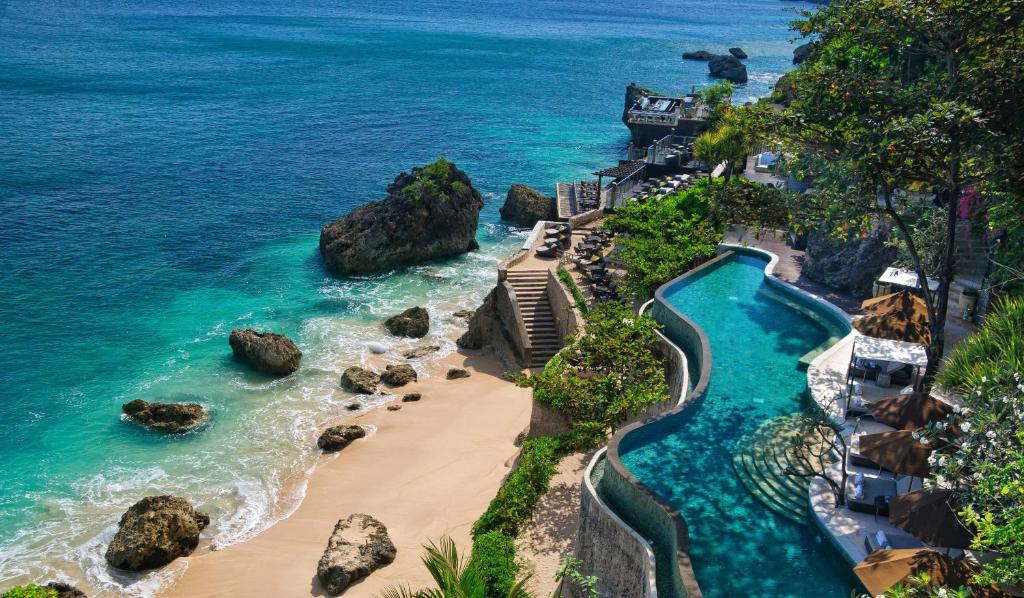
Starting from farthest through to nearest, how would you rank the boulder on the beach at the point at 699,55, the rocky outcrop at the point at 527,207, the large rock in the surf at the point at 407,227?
1. the boulder on the beach at the point at 699,55
2. the rocky outcrop at the point at 527,207
3. the large rock in the surf at the point at 407,227

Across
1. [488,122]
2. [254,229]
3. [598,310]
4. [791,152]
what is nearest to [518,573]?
[598,310]

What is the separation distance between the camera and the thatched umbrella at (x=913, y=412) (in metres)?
18.6

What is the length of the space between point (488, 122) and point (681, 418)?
249 feet

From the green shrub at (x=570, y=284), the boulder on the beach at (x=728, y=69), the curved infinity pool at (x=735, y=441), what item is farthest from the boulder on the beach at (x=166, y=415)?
the boulder on the beach at (x=728, y=69)

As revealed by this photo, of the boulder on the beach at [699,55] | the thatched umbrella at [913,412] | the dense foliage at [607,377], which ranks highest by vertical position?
the thatched umbrella at [913,412]

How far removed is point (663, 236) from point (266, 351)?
62.4 feet

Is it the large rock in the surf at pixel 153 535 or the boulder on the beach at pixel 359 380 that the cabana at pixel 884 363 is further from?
the large rock in the surf at pixel 153 535

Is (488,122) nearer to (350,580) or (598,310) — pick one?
(598,310)

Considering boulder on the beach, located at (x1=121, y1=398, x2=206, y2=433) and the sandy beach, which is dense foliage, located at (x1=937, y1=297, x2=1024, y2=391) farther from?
boulder on the beach, located at (x1=121, y1=398, x2=206, y2=433)

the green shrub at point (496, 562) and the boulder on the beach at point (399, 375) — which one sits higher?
the green shrub at point (496, 562)

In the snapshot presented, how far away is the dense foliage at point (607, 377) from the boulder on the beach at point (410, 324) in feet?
51.6

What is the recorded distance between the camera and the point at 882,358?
21.8 metres

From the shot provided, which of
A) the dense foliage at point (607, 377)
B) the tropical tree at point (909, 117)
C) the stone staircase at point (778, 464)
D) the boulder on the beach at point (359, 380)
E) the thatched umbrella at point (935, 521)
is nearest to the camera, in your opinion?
the thatched umbrella at point (935, 521)

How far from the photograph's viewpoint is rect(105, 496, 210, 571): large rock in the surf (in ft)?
81.7
